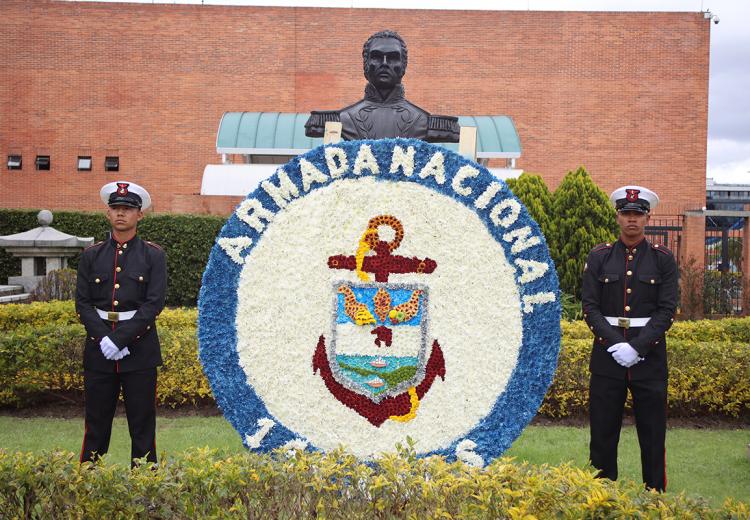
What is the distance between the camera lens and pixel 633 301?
3.76 metres

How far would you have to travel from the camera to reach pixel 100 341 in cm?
376

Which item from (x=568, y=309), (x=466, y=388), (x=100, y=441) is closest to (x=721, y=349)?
(x=568, y=309)

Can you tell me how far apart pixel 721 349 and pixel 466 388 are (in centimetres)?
377

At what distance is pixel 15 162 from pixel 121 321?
19145 mm

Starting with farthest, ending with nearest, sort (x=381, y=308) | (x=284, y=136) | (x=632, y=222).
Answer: (x=284, y=136), (x=632, y=222), (x=381, y=308)

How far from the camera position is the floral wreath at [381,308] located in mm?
3471

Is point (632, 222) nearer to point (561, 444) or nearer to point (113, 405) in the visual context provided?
point (561, 444)

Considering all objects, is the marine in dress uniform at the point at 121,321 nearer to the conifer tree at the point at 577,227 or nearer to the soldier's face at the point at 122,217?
the soldier's face at the point at 122,217

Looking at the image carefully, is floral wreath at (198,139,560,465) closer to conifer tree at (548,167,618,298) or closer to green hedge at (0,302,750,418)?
green hedge at (0,302,750,418)

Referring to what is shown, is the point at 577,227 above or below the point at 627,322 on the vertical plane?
above

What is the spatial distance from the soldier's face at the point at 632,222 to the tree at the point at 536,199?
516 centimetres

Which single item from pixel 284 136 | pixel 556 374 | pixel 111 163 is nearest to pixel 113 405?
pixel 556 374

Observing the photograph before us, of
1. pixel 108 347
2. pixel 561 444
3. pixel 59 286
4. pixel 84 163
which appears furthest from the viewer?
pixel 84 163

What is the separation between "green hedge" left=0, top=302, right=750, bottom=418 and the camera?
605 centimetres
